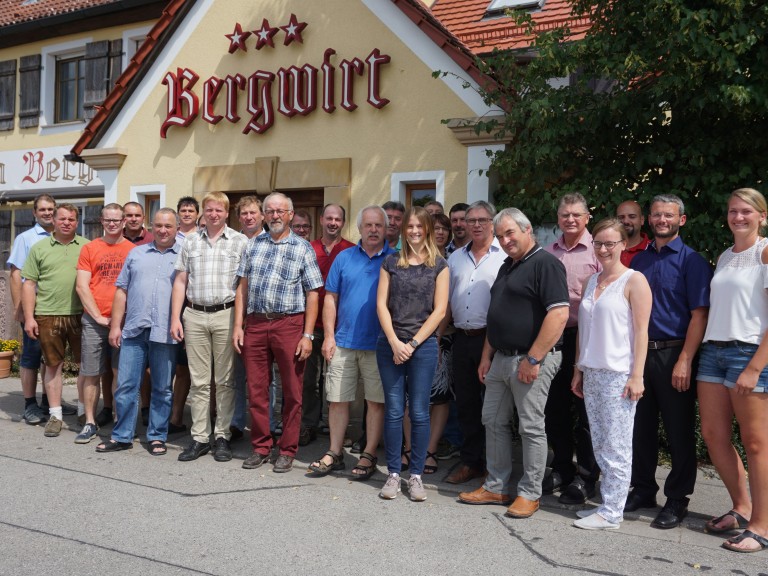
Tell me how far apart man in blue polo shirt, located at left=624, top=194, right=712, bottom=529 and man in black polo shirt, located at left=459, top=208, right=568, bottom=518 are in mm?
576

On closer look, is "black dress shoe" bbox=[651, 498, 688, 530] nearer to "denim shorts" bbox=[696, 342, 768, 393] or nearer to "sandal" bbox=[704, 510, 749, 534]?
"sandal" bbox=[704, 510, 749, 534]

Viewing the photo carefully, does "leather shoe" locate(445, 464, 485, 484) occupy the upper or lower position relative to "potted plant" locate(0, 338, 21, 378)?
lower

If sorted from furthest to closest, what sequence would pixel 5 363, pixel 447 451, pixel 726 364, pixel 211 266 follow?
pixel 5 363
pixel 447 451
pixel 211 266
pixel 726 364

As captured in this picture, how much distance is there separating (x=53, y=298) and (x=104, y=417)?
118cm

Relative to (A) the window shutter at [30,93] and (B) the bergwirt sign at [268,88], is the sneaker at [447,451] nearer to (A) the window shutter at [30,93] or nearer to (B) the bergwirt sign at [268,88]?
(B) the bergwirt sign at [268,88]

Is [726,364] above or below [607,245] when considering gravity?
below

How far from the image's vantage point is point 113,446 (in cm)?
601

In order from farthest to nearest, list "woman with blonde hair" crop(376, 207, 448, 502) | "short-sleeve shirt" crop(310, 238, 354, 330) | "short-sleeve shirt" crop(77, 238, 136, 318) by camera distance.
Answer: "short-sleeve shirt" crop(77, 238, 136, 318) → "short-sleeve shirt" crop(310, 238, 354, 330) → "woman with blonde hair" crop(376, 207, 448, 502)

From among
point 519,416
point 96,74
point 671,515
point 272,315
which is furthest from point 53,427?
point 96,74

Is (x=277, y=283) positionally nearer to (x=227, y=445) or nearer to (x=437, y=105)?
(x=227, y=445)

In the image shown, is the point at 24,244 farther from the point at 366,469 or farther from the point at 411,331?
the point at 411,331

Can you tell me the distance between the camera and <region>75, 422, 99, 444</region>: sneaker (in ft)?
20.5

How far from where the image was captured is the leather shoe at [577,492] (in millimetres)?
4844

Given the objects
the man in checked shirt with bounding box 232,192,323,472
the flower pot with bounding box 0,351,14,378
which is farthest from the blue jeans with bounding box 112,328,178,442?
the flower pot with bounding box 0,351,14,378
